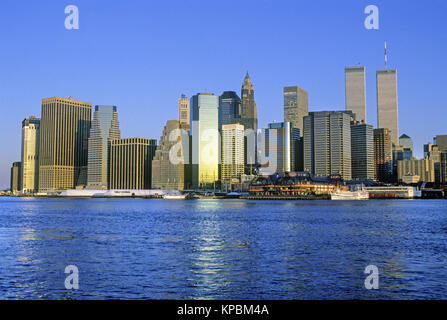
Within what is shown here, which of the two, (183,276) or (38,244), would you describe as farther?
(38,244)

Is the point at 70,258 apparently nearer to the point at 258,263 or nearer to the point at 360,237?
the point at 258,263

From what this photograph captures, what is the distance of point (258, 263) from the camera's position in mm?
42781

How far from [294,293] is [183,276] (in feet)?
31.9

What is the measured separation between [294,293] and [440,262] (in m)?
20.0

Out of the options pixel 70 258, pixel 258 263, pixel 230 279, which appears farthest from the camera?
pixel 70 258

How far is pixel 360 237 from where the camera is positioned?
66.8 m

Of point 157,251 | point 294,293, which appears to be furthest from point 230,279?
point 157,251
